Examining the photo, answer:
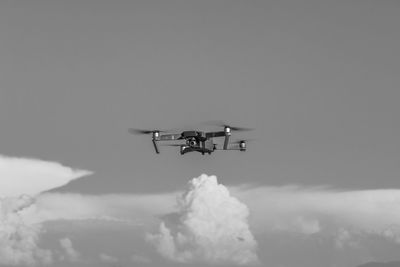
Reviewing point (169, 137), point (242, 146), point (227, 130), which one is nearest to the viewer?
point (227, 130)

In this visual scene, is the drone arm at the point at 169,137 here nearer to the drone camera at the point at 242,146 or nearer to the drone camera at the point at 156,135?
the drone camera at the point at 156,135

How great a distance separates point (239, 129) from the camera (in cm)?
14300

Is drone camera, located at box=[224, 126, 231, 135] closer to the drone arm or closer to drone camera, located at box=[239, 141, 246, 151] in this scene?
the drone arm

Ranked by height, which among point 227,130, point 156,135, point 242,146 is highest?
point 242,146

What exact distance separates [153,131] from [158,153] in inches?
219

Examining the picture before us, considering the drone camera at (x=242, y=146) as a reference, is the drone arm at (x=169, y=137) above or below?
below

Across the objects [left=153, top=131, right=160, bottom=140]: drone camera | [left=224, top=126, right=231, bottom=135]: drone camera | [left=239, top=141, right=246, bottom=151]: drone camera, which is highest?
[left=239, top=141, right=246, bottom=151]: drone camera

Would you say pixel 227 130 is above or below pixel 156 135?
below

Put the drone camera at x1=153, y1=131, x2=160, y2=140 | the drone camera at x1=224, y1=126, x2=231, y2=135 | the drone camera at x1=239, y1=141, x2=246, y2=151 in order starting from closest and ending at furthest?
the drone camera at x1=224, y1=126, x2=231, y2=135 < the drone camera at x1=153, y1=131, x2=160, y2=140 < the drone camera at x1=239, y1=141, x2=246, y2=151

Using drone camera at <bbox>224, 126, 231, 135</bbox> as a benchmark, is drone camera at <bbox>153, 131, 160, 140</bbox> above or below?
above

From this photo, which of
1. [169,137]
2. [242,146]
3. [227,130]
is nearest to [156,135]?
[169,137]

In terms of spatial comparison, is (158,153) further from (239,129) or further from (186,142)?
(239,129)

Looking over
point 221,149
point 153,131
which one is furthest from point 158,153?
point 221,149

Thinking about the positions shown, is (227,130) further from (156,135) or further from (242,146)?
(242,146)
